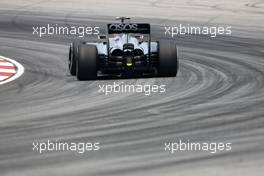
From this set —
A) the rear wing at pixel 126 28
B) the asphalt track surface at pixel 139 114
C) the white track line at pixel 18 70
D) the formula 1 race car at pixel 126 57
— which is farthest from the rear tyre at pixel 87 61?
the white track line at pixel 18 70

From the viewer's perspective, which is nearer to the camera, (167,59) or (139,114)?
(139,114)

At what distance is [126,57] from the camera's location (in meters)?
17.9

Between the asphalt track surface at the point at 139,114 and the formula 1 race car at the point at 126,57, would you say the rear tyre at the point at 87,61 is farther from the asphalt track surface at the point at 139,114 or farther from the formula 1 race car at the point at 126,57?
the asphalt track surface at the point at 139,114

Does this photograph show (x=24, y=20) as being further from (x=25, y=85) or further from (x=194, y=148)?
(x=194, y=148)

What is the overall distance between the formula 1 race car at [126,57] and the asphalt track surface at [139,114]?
1.07ft

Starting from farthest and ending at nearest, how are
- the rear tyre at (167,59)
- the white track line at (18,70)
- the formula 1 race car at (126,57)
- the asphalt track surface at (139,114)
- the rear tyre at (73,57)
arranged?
1. the rear tyre at (73,57)
2. the white track line at (18,70)
3. the rear tyre at (167,59)
4. the formula 1 race car at (126,57)
5. the asphalt track surface at (139,114)

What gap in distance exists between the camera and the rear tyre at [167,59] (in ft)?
59.1

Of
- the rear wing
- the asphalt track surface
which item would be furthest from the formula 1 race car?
the asphalt track surface

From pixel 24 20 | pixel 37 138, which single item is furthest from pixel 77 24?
pixel 37 138

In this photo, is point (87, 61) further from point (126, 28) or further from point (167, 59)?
point (167, 59)

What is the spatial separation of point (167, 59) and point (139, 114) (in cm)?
374

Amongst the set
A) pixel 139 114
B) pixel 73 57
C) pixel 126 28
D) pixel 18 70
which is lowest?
pixel 139 114

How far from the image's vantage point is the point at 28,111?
14.9 m

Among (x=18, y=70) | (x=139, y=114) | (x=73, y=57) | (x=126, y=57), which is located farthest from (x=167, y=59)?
(x=18, y=70)
